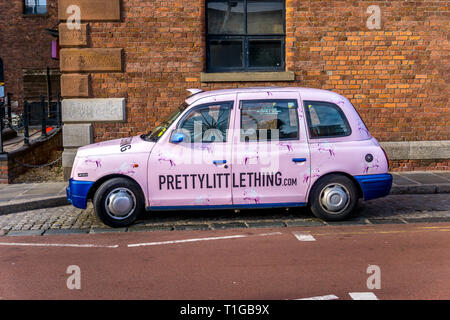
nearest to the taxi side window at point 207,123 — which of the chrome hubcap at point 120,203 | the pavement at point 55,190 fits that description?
the chrome hubcap at point 120,203

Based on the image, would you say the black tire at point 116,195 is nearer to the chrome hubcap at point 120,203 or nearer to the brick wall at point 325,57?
the chrome hubcap at point 120,203

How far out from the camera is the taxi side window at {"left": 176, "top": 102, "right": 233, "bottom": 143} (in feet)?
24.3

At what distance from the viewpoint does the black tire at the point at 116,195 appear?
7320 millimetres

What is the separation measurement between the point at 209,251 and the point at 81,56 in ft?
20.3

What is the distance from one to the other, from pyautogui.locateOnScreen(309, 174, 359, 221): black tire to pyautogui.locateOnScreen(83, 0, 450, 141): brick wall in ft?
13.6

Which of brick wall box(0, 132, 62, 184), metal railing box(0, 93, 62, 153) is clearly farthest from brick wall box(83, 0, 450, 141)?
metal railing box(0, 93, 62, 153)

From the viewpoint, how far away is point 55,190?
9.66 metres

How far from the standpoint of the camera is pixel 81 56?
35.8 ft

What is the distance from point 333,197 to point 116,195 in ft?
9.55

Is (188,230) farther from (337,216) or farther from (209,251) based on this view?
(337,216)

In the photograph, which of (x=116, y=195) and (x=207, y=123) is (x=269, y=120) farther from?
(x=116, y=195)

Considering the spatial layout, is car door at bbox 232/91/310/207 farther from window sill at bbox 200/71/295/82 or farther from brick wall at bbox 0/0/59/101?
brick wall at bbox 0/0/59/101

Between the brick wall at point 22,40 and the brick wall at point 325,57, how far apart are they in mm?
19167
